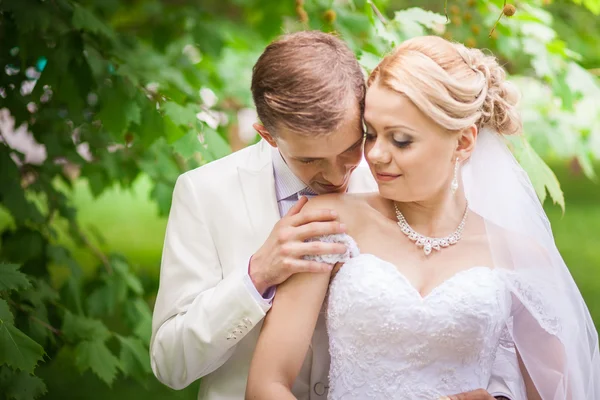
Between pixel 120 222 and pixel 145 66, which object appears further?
pixel 120 222

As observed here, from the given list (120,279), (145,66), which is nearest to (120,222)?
(120,279)

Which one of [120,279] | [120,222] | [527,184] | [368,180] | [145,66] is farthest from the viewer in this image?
[120,222]

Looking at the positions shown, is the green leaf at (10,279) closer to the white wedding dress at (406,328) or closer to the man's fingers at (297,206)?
the man's fingers at (297,206)

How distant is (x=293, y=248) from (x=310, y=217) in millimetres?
133

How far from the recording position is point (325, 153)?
7.88ft

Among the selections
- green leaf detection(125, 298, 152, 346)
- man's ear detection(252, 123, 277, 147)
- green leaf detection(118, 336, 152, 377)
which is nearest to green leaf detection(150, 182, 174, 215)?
green leaf detection(125, 298, 152, 346)

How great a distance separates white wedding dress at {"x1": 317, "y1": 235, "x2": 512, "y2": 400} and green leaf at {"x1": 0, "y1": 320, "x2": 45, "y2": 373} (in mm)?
1003

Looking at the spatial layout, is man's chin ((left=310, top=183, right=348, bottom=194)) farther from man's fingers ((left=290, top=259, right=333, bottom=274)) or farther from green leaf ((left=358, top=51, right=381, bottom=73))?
green leaf ((left=358, top=51, right=381, bottom=73))

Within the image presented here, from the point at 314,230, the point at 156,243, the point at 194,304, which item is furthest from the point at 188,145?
the point at 156,243

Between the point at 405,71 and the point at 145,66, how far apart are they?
70.5 inches

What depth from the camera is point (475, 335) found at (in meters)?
2.39

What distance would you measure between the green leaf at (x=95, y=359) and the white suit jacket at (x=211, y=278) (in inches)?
35.8

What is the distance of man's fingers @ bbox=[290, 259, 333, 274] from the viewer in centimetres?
233

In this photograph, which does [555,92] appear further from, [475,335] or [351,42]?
[475,335]
